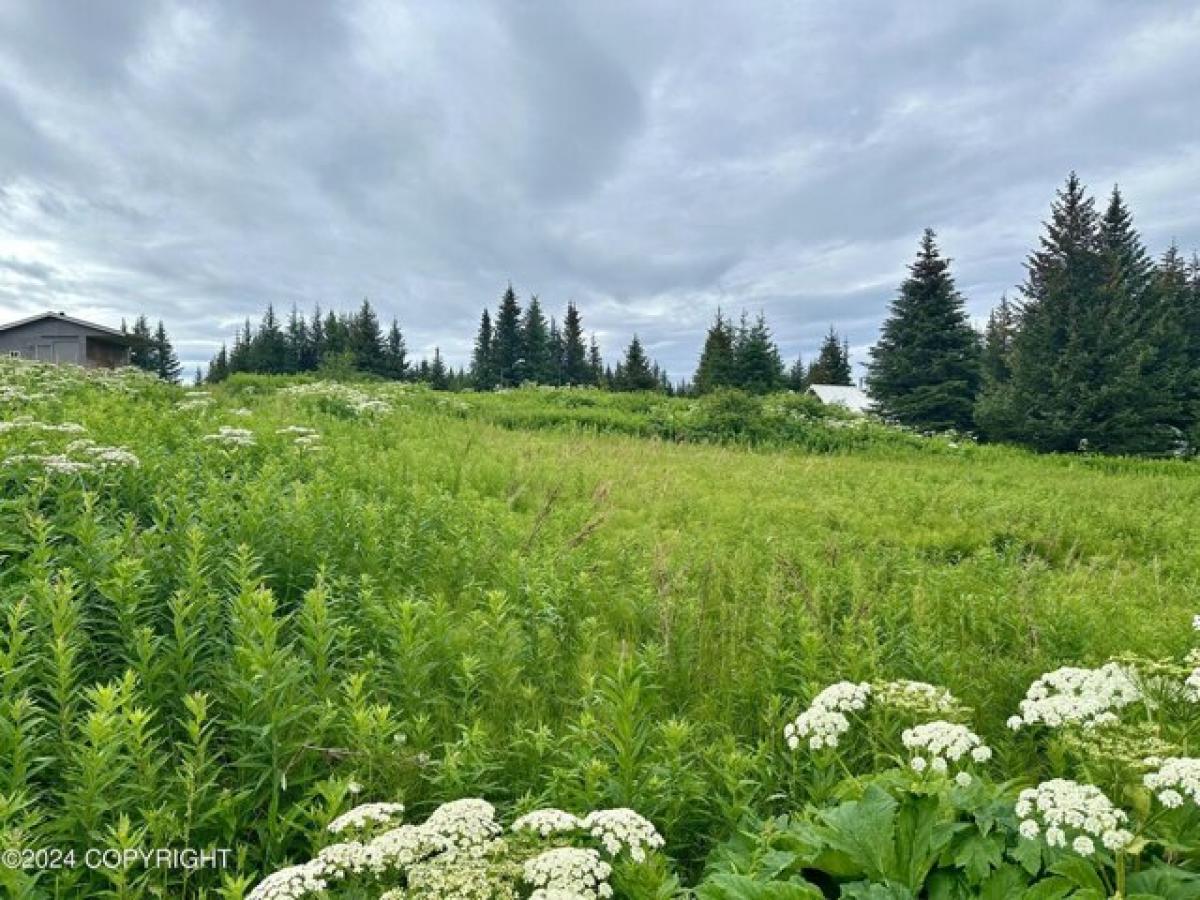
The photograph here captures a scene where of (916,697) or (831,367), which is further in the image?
(831,367)

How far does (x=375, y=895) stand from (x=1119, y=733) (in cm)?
245

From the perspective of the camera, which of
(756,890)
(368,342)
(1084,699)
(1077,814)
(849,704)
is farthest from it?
(368,342)

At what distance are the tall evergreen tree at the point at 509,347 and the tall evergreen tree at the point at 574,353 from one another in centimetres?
868

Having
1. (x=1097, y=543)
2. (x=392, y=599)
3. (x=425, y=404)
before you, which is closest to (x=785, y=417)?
(x=425, y=404)

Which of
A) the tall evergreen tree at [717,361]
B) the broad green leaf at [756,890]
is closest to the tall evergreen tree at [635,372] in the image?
the tall evergreen tree at [717,361]

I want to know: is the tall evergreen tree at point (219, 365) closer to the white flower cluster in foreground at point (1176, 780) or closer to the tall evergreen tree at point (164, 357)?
the tall evergreen tree at point (164, 357)

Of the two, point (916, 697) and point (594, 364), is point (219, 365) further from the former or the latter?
point (916, 697)

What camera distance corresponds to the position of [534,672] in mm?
3605

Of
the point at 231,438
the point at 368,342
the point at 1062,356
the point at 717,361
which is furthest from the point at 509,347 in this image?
the point at 231,438

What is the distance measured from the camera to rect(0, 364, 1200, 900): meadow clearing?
2039mm

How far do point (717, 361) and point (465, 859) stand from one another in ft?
168

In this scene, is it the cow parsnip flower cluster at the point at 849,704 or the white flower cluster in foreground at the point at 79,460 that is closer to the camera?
the cow parsnip flower cluster at the point at 849,704

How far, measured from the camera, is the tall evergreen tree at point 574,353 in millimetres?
75562

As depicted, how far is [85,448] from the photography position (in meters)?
5.38
